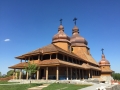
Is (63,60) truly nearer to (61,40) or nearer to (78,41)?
(61,40)

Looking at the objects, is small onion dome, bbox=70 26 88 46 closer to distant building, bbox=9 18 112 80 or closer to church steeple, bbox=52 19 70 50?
distant building, bbox=9 18 112 80

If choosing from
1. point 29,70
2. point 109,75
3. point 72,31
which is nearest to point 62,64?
point 29,70

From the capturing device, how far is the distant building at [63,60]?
87.6ft

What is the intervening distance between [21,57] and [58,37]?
11.0 m

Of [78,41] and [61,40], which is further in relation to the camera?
[78,41]

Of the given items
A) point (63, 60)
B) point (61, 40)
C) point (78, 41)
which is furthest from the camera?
point (78, 41)

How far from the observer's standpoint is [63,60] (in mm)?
28969

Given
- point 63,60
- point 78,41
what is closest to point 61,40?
point 63,60

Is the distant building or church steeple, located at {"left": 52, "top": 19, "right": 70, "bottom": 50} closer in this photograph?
the distant building

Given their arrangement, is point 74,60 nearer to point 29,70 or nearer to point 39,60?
point 39,60

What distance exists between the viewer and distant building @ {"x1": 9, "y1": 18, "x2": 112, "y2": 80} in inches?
1051

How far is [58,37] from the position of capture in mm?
37844

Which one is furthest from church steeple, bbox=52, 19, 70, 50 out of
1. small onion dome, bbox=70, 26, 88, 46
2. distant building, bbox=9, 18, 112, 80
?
small onion dome, bbox=70, 26, 88, 46

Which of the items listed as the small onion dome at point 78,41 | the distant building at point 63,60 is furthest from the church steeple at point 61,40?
the small onion dome at point 78,41
